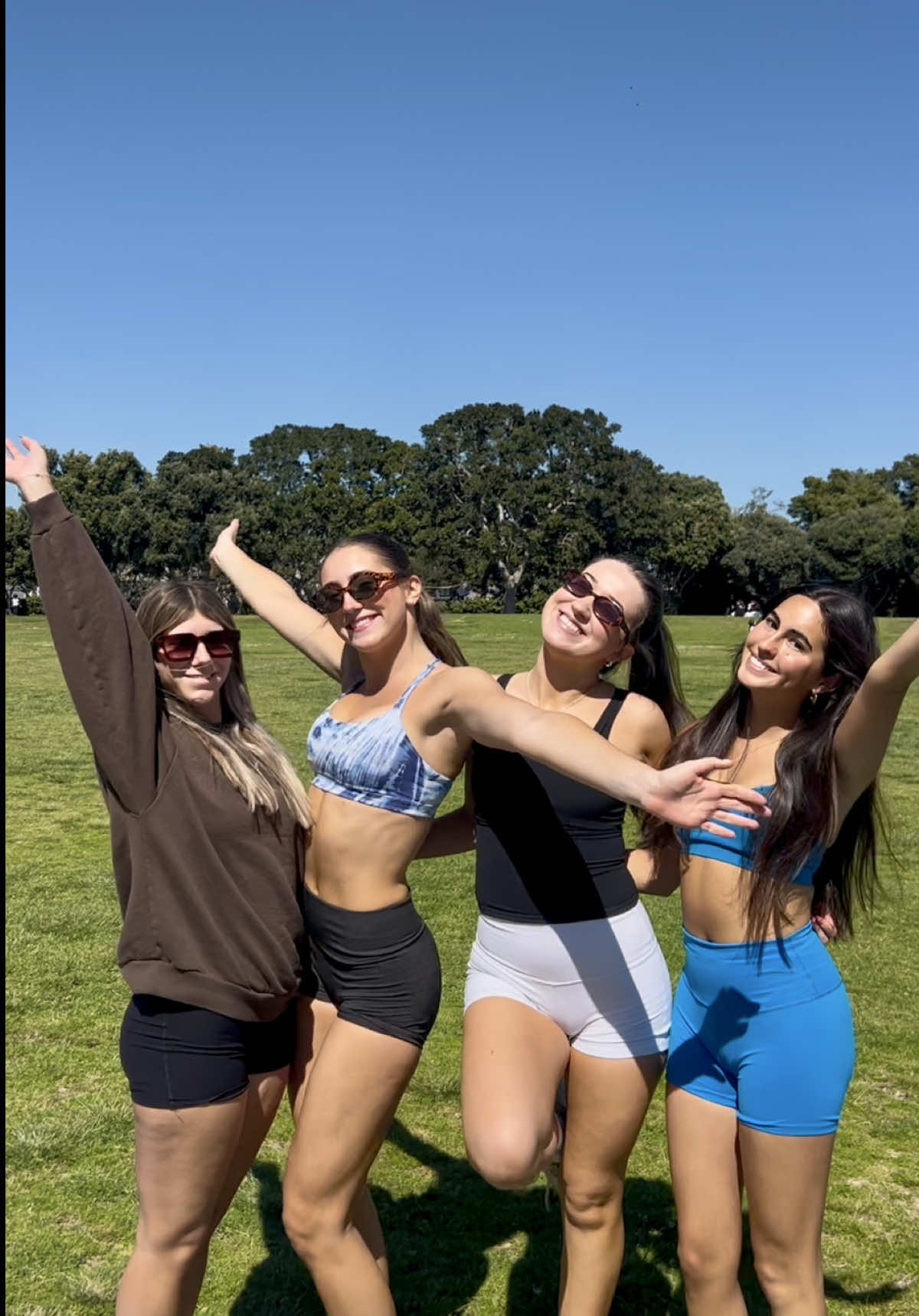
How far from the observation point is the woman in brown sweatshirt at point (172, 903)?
8.55 feet

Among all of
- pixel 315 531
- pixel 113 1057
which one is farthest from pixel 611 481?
pixel 113 1057

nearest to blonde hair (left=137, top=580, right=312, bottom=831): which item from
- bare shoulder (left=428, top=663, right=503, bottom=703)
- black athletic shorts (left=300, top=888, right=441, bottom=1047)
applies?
black athletic shorts (left=300, top=888, right=441, bottom=1047)

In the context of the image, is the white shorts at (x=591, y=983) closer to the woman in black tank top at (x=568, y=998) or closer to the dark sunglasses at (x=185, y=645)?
the woman in black tank top at (x=568, y=998)

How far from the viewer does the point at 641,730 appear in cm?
333

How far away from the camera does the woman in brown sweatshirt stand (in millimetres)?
2607

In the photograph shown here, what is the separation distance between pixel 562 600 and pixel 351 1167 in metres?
1.61

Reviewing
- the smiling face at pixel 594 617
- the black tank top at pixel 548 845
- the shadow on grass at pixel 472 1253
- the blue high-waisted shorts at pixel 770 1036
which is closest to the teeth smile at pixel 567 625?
the smiling face at pixel 594 617

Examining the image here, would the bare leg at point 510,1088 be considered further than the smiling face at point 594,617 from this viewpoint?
No

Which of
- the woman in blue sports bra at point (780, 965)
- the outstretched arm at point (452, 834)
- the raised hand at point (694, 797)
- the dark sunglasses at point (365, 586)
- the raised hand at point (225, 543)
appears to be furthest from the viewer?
the raised hand at point (225, 543)

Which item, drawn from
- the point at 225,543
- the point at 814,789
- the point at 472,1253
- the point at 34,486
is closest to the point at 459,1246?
the point at 472,1253

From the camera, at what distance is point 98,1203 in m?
4.31

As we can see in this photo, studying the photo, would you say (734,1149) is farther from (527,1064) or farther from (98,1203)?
(98,1203)

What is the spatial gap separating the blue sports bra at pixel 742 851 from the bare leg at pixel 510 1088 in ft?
2.12

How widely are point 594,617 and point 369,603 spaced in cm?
64
